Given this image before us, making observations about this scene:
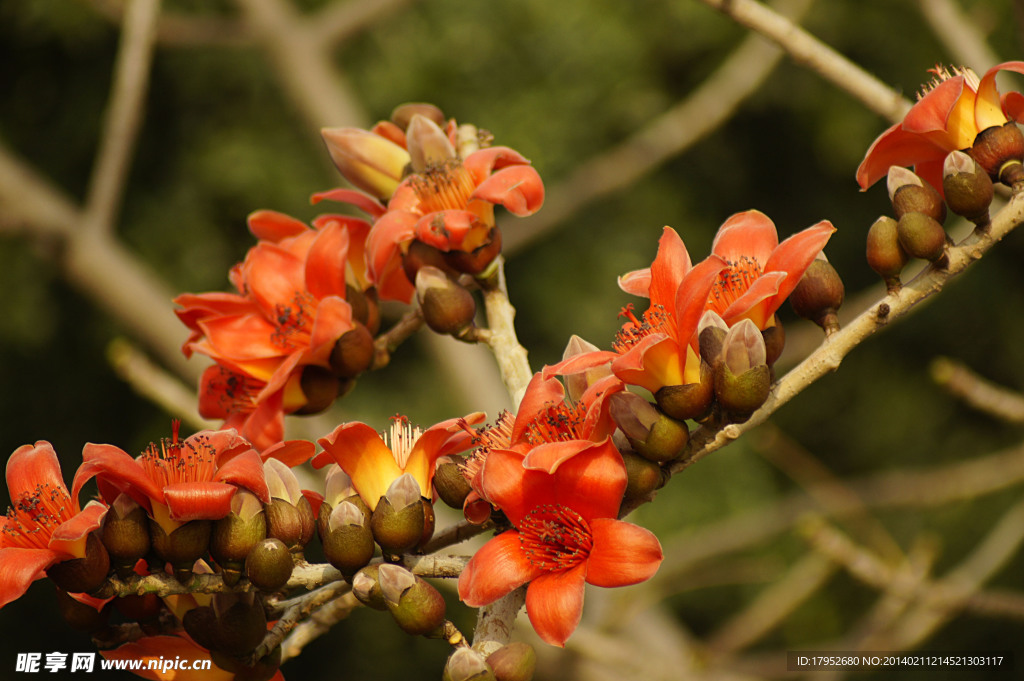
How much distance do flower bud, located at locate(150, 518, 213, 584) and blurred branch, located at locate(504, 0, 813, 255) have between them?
2.21 meters

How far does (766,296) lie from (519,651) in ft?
1.01

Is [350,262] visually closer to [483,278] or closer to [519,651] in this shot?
[483,278]

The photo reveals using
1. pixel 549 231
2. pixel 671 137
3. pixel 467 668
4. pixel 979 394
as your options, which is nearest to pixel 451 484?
pixel 467 668

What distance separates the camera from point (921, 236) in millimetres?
720

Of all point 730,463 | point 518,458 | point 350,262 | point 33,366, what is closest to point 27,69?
point 33,366

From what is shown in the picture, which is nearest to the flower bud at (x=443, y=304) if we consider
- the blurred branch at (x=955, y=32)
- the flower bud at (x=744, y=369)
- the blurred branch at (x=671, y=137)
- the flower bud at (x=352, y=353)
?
the flower bud at (x=352, y=353)

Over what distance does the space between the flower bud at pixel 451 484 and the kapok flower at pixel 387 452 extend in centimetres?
2

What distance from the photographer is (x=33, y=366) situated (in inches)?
198

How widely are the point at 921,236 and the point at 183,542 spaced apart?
0.60 metres

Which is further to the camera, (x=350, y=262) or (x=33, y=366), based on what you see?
(x=33, y=366)

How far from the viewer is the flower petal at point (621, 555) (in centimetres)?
65

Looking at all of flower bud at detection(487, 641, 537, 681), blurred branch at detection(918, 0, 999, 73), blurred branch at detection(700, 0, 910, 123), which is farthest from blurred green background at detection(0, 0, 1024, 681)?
flower bud at detection(487, 641, 537, 681)

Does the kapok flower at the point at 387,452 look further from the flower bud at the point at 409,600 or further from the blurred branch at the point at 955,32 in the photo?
the blurred branch at the point at 955,32

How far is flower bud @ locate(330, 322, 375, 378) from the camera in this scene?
36.5 inches
